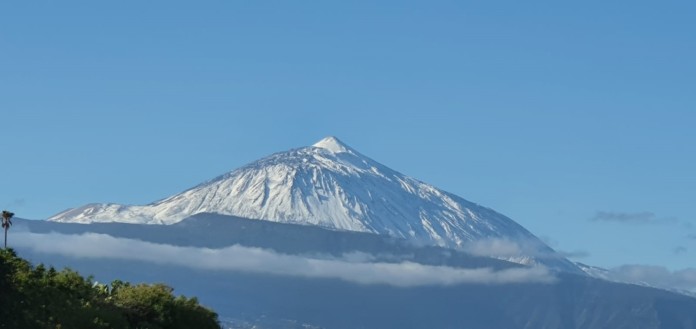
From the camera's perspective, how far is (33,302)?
111250 mm

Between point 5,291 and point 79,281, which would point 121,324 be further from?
point 5,291

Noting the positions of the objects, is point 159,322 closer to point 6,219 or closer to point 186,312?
point 186,312

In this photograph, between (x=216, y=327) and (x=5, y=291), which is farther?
(x=216, y=327)

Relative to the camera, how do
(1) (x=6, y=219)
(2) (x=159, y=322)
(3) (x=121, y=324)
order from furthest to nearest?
(1) (x=6, y=219) → (2) (x=159, y=322) → (3) (x=121, y=324)

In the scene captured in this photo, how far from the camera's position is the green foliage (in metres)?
107

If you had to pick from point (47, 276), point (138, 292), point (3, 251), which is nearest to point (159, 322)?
point (138, 292)

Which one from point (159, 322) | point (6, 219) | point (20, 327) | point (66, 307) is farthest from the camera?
point (6, 219)

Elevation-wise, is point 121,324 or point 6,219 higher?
point 6,219

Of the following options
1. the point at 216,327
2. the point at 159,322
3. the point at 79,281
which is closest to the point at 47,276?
the point at 79,281

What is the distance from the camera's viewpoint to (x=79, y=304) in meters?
118

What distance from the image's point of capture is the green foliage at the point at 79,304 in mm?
107438

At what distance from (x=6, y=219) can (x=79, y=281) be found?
148 ft

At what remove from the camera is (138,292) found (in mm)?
134750

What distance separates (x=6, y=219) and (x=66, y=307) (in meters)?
57.9
